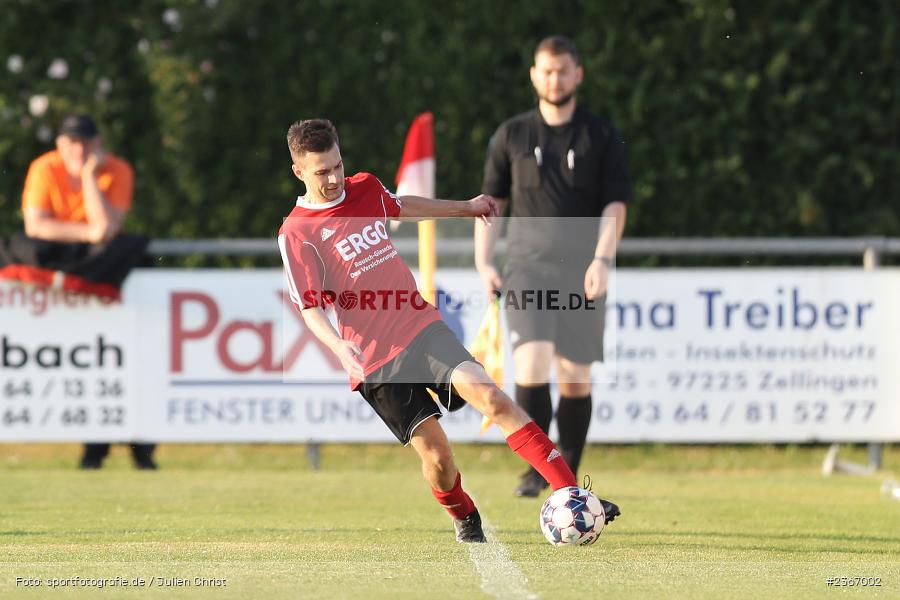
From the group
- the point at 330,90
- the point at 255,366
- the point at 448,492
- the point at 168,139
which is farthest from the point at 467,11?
the point at 448,492

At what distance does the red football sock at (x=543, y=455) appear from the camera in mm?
6684

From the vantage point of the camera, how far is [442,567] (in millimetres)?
6195

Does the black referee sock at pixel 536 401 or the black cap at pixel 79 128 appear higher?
the black cap at pixel 79 128

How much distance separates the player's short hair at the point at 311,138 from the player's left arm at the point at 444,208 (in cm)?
58

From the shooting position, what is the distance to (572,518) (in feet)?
21.2

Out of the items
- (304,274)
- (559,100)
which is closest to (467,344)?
(559,100)

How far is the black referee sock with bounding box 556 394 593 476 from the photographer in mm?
8844

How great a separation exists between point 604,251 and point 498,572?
8.83 ft

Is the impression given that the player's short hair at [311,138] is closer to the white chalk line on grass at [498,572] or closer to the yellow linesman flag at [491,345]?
the white chalk line on grass at [498,572]

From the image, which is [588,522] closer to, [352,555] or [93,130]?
[352,555]

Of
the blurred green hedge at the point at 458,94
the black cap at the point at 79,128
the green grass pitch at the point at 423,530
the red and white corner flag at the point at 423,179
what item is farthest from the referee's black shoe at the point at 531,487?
the black cap at the point at 79,128

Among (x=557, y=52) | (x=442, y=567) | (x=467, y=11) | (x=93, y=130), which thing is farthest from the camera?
(x=467, y=11)

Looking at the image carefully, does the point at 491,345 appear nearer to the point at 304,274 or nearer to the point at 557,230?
the point at 557,230

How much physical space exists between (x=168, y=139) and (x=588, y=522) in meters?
7.24
